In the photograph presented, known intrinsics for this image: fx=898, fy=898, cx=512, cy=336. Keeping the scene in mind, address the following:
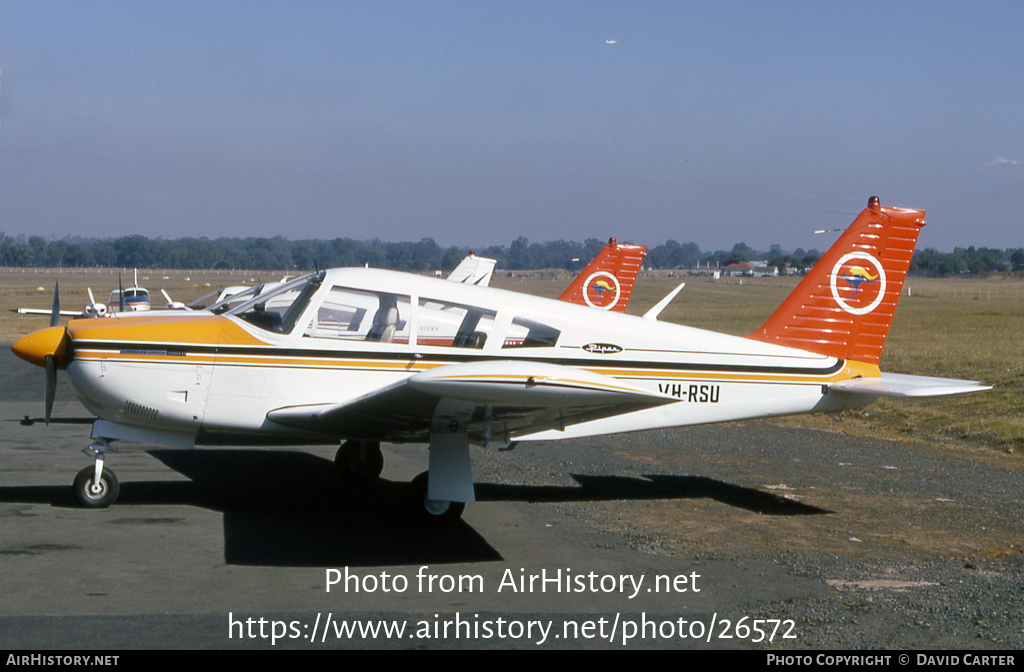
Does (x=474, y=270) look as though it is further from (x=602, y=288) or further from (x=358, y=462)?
(x=358, y=462)

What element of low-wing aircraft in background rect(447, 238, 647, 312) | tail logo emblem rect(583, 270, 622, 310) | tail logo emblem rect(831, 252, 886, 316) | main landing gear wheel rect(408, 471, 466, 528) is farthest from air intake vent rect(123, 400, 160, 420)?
tail logo emblem rect(583, 270, 622, 310)

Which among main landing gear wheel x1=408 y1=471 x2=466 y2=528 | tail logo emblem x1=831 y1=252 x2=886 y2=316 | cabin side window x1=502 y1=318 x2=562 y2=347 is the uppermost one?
tail logo emblem x1=831 y1=252 x2=886 y2=316

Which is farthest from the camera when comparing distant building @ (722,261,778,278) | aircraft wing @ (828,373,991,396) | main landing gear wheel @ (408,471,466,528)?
distant building @ (722,261,778,278)

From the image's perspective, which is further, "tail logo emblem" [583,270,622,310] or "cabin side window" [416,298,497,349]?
"tail logo emblem" [583,270,622,310]

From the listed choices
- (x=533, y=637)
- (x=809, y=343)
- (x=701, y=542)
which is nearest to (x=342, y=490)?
(x=701, y=542)

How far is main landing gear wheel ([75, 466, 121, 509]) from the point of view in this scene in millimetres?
8117

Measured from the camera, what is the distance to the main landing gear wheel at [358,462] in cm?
985

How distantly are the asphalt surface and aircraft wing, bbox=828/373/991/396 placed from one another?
3.92 feet

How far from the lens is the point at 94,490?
8141mm

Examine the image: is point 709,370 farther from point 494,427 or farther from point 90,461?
point 90,461

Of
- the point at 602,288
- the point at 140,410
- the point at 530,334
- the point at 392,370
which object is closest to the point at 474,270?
the point at 602,288

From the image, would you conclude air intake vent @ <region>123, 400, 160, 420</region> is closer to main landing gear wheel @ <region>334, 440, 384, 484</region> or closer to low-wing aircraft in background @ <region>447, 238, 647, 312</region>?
main landing gear wheel @ <region>334, 440, 384, 484</region>

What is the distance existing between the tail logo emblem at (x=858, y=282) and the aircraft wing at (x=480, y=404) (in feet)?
11.5

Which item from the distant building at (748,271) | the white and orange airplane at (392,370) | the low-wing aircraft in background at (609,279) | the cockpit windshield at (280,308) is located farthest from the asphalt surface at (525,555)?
the distant building at (748,271)
